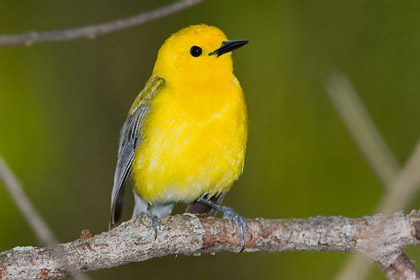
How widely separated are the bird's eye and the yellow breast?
0.92ft

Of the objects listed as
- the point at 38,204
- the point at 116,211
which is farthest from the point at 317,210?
the point at 38,204

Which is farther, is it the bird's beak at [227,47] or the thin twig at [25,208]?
the bird's beak at [227,47]

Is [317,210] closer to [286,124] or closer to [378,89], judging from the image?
[286,124]

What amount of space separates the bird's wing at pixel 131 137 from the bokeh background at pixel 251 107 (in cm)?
125

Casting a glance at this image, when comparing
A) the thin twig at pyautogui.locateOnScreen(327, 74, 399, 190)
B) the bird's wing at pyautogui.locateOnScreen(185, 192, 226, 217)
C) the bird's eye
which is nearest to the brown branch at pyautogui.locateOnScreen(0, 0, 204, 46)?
the thin twig at pyautogui.locateOnScreen(327, 74, 399, 190)

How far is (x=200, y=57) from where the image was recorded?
4.74 metres

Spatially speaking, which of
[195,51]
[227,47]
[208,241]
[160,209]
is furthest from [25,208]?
[160,209]

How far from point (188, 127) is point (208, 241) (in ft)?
2.90

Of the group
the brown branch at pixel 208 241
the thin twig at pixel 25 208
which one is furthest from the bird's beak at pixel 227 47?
the thin twig at pixel 25 208

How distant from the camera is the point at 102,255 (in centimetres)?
357

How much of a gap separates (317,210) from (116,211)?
1.76 metres

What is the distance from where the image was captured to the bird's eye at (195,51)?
4754mm

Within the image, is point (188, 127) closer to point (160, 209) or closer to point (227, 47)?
point (227, 47)

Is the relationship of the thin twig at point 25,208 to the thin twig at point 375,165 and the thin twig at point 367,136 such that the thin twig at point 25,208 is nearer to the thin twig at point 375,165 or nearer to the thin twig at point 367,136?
the thin twig at point 375,165
